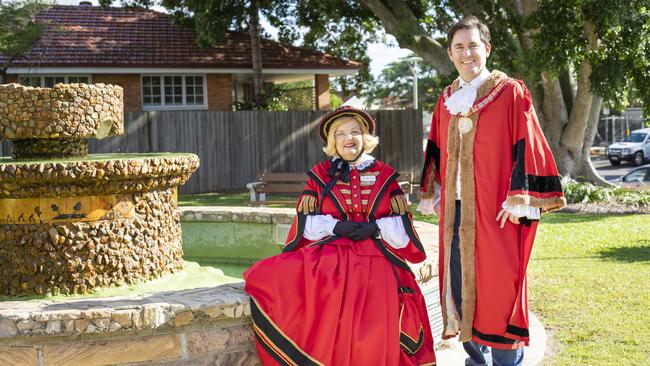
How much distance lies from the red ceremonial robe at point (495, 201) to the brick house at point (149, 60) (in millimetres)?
17351

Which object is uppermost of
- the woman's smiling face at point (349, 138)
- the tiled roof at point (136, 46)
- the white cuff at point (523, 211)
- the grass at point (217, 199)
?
the tiled roof at point (136, 46)

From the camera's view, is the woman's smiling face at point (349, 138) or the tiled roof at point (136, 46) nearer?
the woman's smiling face at point (349, 138)

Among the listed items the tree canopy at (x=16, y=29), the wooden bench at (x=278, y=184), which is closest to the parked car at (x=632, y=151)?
the wooden bench at (x=278, y=184)

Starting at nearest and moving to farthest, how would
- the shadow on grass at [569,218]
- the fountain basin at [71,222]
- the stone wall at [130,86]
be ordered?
the fountain basin at [71,222]
the shadow on grass at [569,218]
the stone wall at [130,86]

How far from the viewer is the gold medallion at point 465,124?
3.87 m

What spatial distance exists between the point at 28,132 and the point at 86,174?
1.91 ft

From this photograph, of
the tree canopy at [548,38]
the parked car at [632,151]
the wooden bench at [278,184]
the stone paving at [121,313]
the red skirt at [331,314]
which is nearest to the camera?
the stone paving at [121,313]

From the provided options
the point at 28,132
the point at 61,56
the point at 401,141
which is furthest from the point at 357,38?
the point at 28,132

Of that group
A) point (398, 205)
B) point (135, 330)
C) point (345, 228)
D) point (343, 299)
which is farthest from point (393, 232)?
point (135, 330)

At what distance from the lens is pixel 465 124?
3.88 metres

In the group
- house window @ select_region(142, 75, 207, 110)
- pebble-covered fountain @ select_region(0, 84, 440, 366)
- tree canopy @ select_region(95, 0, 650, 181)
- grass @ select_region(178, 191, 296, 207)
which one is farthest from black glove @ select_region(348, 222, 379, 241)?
house window @ select_region(142, 75, 207, 110)

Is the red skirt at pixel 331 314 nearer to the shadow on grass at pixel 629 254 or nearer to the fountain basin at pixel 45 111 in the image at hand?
the fountain basin at pixel 45 111

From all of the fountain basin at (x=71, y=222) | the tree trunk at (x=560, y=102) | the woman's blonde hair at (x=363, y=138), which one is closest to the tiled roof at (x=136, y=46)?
the tree trunk at (x=560, y=102)

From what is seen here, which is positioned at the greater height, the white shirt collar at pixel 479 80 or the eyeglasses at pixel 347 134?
the white shirt collar at pixel 479 80
